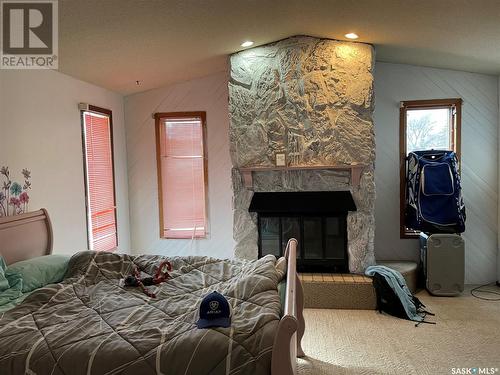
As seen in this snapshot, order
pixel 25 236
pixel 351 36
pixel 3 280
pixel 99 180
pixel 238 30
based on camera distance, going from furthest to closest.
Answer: pixel 99 180
pixel 351 36
pixel 238 30
pixel 25 236
pixel 3 280

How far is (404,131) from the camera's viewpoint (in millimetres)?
4391

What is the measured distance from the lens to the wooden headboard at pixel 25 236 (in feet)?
8.93

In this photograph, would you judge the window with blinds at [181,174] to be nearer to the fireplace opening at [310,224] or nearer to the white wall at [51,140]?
the white wall at [51,140]

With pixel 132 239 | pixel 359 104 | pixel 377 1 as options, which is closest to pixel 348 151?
pixel 359 104

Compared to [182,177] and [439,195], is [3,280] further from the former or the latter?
[439,195]

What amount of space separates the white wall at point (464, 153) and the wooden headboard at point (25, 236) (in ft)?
11.4

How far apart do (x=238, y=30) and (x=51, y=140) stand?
6.43ft

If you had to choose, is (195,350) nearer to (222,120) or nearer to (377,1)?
(377,1)

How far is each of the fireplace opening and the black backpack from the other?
1.49ft

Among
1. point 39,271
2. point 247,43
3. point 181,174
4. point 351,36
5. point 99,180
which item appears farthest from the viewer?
point 181,174

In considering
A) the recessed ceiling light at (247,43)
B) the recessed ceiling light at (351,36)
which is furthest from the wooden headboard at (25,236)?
the recessed ceiling light at (351,36)

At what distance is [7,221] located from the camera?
9.07ft

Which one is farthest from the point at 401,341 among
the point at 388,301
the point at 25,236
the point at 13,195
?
the point at 13,195

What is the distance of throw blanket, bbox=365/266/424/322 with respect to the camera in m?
3.38
